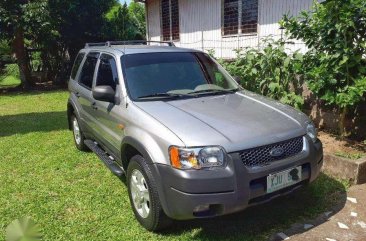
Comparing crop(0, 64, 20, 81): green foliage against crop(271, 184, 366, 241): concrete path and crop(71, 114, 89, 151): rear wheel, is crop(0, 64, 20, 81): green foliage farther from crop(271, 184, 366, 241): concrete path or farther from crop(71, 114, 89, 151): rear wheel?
crop(271, 184, 366, 241): concrete path

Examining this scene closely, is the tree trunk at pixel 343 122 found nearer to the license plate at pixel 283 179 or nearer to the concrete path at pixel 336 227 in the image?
the concrete path at pixel 336 227

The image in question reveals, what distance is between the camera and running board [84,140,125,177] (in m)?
3.98

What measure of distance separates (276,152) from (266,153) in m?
0.10

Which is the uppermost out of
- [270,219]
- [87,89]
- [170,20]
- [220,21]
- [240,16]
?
[170,20]

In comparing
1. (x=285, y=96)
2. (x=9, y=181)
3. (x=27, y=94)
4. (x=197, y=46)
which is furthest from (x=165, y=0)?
(x=9, y=181)

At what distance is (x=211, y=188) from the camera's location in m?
2.82

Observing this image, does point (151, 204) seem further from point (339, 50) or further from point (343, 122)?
point (343, 122)

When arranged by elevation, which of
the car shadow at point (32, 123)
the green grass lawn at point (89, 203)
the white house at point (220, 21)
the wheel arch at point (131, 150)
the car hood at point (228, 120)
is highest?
the white house at point (220, 21)

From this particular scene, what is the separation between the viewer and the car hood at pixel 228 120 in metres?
2.94

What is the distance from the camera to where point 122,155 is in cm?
372

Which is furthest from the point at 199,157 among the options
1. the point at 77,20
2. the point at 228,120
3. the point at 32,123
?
the point at 77,20

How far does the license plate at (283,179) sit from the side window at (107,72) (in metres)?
2.05

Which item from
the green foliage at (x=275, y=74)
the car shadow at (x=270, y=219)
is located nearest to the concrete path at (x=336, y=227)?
the car shadow at (x=270, y=219)

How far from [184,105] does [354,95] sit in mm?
2350
